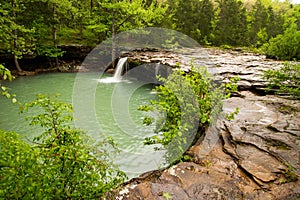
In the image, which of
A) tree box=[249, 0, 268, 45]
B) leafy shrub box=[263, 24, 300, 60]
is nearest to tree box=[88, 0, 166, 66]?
leafy shrub box=[263, 24, 300, 60]

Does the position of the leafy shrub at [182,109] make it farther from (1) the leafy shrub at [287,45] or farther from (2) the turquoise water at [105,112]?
(1) the leafy shrub at [287,45]

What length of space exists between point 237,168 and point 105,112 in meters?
6.14

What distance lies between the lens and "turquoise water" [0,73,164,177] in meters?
5.26

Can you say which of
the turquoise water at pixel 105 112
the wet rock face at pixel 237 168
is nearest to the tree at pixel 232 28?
the turquoise water at pixel 105 112

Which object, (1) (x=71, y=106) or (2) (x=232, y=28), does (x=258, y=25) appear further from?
(1) (x=71, y=106)

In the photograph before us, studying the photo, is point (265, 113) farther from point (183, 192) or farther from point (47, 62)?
point (47, 62)

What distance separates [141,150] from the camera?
18.2ft

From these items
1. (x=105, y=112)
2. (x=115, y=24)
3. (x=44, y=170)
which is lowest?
(x=105, y=112)

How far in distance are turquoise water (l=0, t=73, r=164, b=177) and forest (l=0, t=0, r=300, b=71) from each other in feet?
9.37

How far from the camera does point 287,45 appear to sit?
11625 millimetres

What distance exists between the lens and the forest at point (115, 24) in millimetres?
12500

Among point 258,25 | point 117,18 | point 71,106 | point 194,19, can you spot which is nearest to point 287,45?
point 117,18

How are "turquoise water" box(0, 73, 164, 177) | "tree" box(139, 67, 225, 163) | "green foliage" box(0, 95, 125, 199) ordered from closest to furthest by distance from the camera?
"green foliage" box(0, 95, 125, 199) < "tree" box(139, 67, 225, 163) < "turquoise water" box(0, 73, 164, 177)

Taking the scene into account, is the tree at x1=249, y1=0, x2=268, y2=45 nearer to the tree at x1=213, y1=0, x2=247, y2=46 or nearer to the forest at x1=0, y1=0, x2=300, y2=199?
the forest at x1=0, y1=0, x2=300, y2=199
